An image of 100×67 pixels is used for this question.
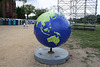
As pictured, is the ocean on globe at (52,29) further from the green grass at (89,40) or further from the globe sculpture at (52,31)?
the green grass at (89,40)

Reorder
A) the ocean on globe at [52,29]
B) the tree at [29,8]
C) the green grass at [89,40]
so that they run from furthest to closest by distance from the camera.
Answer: the tree at [29,8], the green grass at [89,40], the ocean on globe at [52,29]

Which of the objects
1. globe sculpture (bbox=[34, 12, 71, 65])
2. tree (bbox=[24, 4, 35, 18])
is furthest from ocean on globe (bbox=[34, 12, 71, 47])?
tree (bbox=[24, 4, 35, 18])

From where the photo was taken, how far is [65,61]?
13.3 feet

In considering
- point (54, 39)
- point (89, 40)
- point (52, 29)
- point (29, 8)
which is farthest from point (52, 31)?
point (29, 8)

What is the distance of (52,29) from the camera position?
349cm

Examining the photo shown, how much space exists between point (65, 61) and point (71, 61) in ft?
0.87

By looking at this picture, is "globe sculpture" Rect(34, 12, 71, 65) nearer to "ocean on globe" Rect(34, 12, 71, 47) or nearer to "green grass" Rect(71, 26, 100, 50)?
"ocean on globe" Rect(34, 12, 71, 47)

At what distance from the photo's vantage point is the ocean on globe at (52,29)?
3.52 m

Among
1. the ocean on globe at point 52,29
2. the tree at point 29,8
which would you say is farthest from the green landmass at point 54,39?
the tree at point 29,8

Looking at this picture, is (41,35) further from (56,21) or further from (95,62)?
(95,62)

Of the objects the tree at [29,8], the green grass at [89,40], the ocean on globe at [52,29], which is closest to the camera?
the ocean on globe at [52,29]

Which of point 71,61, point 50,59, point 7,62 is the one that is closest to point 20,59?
point 7,62

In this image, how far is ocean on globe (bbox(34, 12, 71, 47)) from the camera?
3.52 metres

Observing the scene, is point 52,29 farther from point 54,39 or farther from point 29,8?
point 29,8
